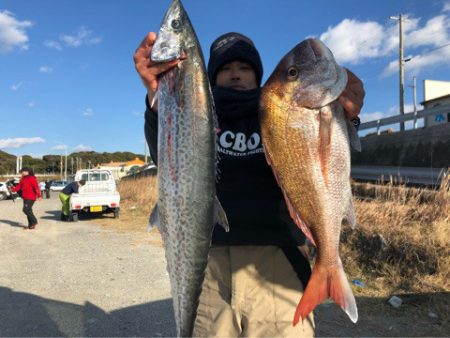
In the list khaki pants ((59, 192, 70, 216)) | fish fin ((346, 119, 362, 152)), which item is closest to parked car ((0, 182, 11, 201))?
khaki pants ((59, 192, 70, 216))

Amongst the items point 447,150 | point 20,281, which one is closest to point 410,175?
point 447,150

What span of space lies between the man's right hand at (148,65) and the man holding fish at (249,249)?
0.31 meters

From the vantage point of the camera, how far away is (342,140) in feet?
6.20

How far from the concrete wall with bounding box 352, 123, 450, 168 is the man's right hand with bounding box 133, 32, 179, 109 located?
11.9 metres

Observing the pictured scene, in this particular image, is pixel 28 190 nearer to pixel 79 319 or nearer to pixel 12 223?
pixel 12 223

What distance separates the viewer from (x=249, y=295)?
7.59ft

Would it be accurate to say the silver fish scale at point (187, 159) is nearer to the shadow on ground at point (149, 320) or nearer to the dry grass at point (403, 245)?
the shadow on ground at point (149, 320)

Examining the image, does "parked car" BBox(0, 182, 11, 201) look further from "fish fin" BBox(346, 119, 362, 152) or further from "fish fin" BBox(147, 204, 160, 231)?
"fish fin" BBox(346, 119, 362, 152)

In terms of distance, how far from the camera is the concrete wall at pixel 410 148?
12.6 m

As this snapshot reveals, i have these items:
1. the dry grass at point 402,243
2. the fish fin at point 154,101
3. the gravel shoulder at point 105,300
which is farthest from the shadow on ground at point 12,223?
the fish fin at point 154,101

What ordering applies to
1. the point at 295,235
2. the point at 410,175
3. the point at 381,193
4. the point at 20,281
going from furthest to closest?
the point at 410,175, the point at 381,193, the point at 20,281, the point at 295,235

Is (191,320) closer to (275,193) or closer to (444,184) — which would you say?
(275,193)

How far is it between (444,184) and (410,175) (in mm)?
4872

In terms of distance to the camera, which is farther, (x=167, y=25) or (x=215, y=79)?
(x=215, y=79)
